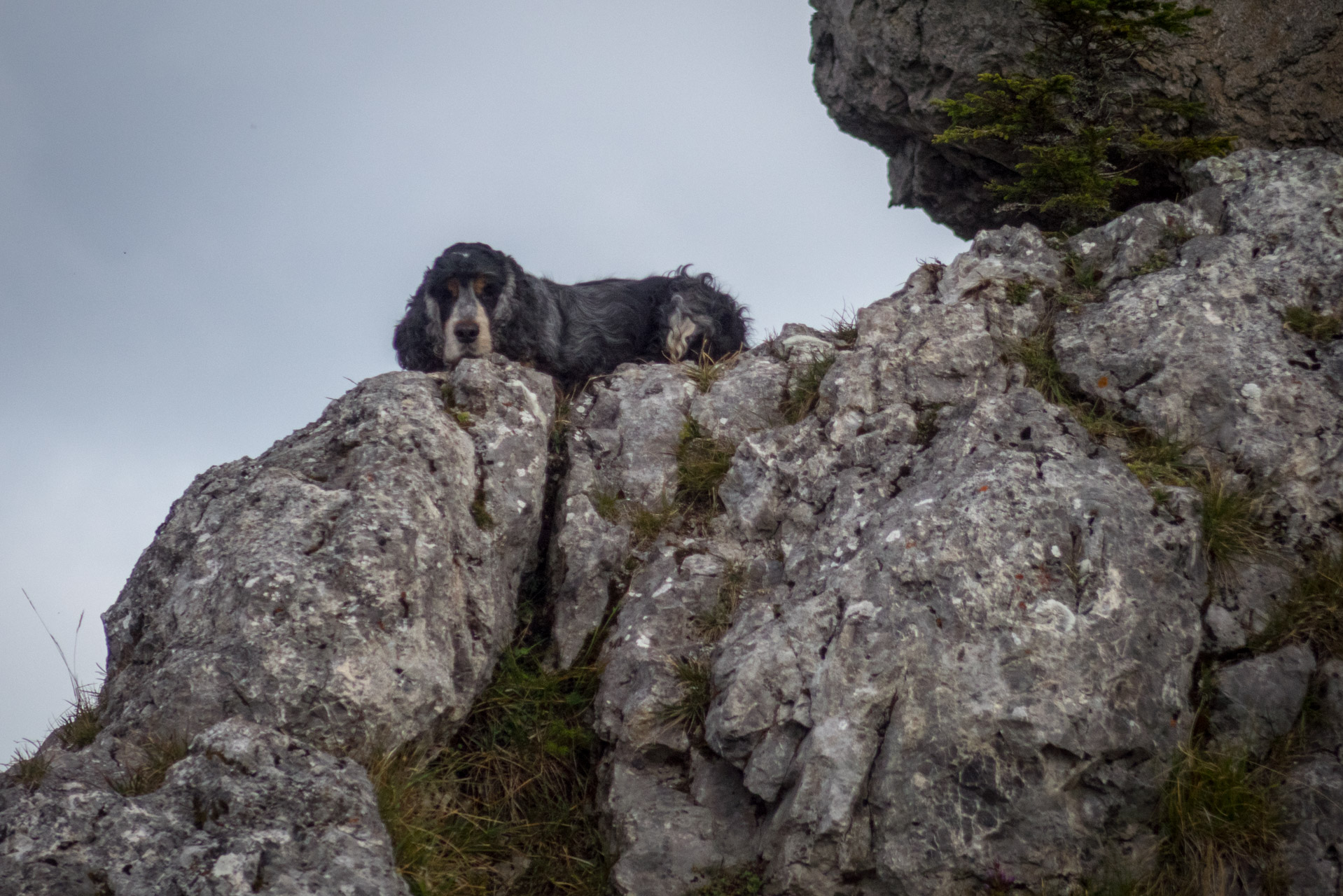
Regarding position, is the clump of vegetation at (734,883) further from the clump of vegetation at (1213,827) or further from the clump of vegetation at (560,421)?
the clump of vegetation at (560,421)

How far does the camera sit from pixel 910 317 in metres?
6.91

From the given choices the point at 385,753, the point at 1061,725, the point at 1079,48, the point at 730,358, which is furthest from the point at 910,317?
the point at 385,753

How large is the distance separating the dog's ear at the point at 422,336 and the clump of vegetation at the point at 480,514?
1.97 metres

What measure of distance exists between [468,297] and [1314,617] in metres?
5.97

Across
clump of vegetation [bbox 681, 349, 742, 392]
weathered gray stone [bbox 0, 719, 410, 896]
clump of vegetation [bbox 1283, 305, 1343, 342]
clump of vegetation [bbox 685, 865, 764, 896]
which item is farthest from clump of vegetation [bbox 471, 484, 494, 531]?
clump of vegetation [bbox 1283, 305, 1343, 342]

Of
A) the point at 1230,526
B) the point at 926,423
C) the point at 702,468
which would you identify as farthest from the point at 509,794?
the point at 1230,526

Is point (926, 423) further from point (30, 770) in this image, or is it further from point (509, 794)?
point (30, 770)

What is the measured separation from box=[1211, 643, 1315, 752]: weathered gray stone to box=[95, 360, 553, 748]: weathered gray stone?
388 centimetres

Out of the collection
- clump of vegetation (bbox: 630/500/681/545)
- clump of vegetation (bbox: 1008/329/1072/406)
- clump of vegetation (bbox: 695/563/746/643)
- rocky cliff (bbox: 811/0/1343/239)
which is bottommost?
clump of vegetation (bbox: 695/563/746/643)

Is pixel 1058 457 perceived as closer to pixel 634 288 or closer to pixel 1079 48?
pixel 1079 48

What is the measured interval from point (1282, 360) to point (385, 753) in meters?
5.61

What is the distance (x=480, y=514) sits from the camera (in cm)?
604

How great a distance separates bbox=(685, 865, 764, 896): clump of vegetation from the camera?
14.9ft

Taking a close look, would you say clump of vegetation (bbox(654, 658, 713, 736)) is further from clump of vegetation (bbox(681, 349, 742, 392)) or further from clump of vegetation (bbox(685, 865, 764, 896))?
clump of vegetation (bbox(681, 349, 742, 392))
